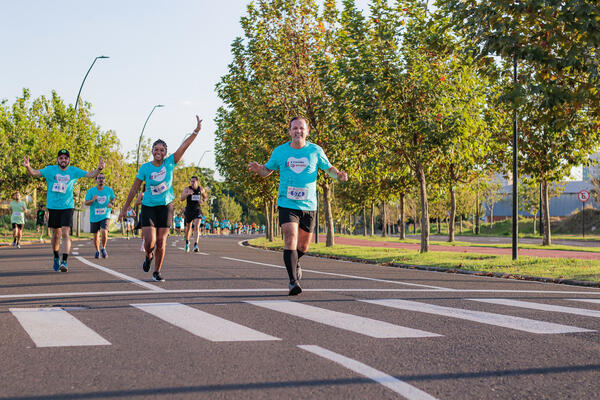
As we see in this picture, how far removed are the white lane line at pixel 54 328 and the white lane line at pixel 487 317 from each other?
3.31m

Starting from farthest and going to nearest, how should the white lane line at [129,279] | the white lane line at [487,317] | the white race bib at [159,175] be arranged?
1. the white race bib at [159,175]
2. the white lane line at [129,279]
3. the white lane line at [487,317]

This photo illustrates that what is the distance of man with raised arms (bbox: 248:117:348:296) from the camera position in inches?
313

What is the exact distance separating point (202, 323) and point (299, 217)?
2716 millimetres

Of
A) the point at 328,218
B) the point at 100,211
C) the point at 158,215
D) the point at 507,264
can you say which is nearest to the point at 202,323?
the point at 158,215

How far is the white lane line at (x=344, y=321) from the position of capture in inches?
210

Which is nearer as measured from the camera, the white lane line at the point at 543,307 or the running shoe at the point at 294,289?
the white lane line at the point at 543,307

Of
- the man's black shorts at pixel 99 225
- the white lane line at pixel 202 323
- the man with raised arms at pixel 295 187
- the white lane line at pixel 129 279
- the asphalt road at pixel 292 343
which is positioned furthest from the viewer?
the man's black shorts at pixel 99 225

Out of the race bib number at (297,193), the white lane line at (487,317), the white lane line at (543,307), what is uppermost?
the race bib number at (297,193)

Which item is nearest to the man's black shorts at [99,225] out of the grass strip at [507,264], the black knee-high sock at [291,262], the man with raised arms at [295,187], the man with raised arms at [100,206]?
the man with raised arms at [100,206]

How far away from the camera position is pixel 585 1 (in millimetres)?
9836

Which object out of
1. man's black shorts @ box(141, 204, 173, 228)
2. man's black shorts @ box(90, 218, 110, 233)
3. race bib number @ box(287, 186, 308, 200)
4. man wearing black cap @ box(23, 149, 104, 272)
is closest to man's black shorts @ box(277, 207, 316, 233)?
race bib number @ box(287, 186, 308, 200)

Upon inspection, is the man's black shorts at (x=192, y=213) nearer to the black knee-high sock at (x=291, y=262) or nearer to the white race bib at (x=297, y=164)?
the white race bib at (x=297, y=164)

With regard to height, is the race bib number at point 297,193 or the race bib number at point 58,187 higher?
the race bib number at point 58,187

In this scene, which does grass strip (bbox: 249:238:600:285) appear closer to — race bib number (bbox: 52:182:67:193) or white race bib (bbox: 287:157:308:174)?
white race bib (bbox: 287:157:308:174)
